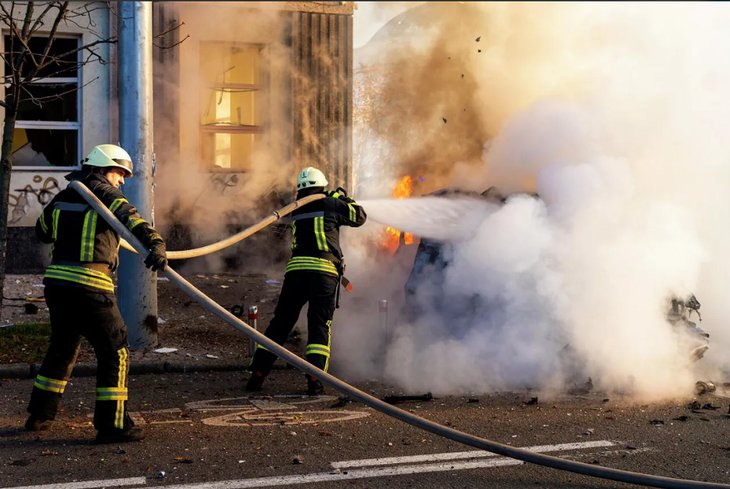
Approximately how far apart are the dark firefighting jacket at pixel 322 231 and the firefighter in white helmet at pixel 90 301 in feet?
5.83

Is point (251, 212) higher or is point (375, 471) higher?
point (251, 212)

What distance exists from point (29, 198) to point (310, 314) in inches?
290

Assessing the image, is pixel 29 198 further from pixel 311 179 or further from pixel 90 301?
pixel 90 301

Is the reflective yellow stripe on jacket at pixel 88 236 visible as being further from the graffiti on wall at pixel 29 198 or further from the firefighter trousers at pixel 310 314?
the graffiti on wall at pixel 29 198

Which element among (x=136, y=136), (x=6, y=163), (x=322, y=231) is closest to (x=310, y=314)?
(x=322, y=231)

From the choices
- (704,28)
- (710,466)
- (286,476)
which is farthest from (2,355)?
(704,28)

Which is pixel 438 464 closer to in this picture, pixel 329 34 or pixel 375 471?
pixel 375 471

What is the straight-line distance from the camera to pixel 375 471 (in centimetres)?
463

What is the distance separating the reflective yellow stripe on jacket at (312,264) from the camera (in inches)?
265

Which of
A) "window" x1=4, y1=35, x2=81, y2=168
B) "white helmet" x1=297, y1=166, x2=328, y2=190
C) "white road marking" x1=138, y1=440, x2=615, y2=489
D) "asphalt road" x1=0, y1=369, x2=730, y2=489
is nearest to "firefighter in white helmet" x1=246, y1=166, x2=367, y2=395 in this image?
"white helmet" x1=297, y1=166, x2=328, y2=190

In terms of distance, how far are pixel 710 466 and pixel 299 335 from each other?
4856mm

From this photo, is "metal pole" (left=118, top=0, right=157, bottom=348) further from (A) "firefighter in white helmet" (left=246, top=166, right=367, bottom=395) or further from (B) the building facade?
(B) the building facade

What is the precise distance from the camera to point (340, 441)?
5.22 metres

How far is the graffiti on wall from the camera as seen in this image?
12.2 meters
